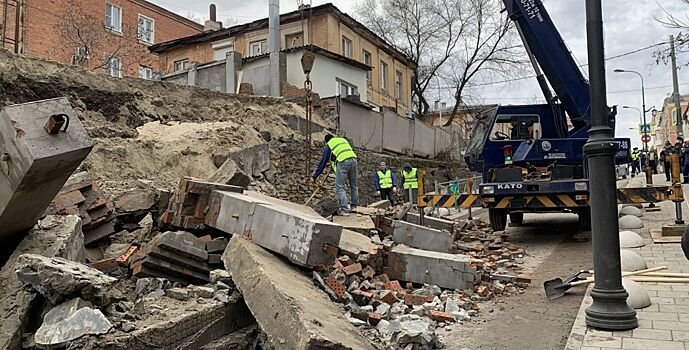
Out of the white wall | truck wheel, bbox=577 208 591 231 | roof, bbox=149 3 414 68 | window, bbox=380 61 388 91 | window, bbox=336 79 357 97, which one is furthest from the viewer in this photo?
window, bbox=380 61 388 91

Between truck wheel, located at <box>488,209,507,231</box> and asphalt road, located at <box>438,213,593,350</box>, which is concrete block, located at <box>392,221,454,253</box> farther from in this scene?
truck wheel, located at <box>488,209,507,231</box>

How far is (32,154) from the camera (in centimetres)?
366

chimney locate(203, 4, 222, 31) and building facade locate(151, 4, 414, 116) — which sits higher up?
chimney locate(203, 4, 222, 31)

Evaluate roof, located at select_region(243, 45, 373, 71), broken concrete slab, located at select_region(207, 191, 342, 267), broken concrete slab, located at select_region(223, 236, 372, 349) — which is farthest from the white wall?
broken concrete slab, located at select_region(223, 236, 372, 349)

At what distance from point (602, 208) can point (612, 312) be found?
0.83 metres

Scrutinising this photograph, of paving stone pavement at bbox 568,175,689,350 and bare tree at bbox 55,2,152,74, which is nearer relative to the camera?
paving stone pavement at bbox 568,175,689,350

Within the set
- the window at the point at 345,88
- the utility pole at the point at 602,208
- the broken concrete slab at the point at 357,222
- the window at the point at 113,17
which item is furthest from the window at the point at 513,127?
the window at the point at 113,17

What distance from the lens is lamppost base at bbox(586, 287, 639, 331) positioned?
423cm

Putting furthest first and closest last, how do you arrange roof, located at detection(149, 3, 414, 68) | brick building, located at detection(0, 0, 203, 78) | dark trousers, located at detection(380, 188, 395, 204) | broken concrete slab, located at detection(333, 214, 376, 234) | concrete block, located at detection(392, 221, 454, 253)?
roof, located at detection(149, 3, 414, 68) → brick building, located at detection(0, 0, 203, 78) → dark trousers, located at detection(380, 188, 395, 204) → concrete block, located at detection(392, 221, 454, 253) → broken concrete slab, located at detection(333, 214, 376, 234)

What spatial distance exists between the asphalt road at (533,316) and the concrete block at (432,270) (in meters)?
0.46

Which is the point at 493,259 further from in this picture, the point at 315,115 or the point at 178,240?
the point at 315,115

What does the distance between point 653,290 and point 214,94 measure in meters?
12.2

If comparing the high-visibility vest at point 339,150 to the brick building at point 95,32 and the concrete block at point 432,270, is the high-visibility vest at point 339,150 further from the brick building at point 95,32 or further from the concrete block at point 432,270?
the brick building at point 95,32

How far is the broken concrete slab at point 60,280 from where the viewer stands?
3.55 metres
